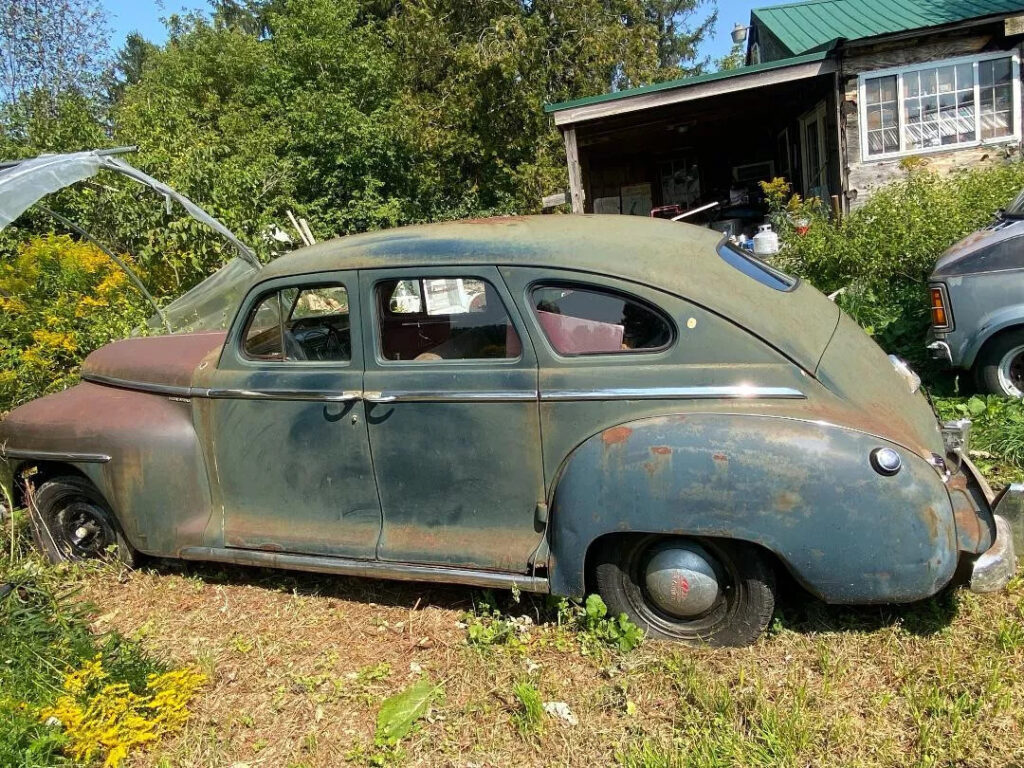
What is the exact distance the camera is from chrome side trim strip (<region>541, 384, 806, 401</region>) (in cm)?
293

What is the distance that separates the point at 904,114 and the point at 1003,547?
11.2 meters

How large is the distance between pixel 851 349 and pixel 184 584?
3.65 metres

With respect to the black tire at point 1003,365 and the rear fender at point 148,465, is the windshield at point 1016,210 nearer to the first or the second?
the black tire at point 1003,365

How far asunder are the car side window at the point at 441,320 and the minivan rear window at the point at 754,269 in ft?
3.53

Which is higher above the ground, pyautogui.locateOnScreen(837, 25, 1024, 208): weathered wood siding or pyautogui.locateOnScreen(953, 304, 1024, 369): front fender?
pyautogui.locateOnScreen(837, 25, 1024, 208): weathered wood siding

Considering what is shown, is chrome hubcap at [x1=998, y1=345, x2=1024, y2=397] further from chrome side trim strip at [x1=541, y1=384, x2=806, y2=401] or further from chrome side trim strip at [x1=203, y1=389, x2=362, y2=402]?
chrome side trim strip at [x1=203, y1=389, x2=362, y2=402]

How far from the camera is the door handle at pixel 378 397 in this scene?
3355 mm

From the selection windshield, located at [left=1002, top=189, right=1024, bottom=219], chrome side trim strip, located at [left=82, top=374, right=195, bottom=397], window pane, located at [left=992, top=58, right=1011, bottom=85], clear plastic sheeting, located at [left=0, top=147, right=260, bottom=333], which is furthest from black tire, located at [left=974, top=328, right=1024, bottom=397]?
window pane, located at [left=992, top=58, right=1011, bottom=85]

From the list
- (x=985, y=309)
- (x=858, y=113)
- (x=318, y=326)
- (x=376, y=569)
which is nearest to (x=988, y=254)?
(x=985, y=309)

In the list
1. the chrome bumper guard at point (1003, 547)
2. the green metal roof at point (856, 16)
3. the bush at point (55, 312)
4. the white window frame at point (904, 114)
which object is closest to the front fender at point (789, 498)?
the chrome bumper guard at point (1003, 547)

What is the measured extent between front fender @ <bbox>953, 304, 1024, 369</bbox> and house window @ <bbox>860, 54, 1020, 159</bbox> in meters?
7.86

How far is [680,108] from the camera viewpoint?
44.3 ft

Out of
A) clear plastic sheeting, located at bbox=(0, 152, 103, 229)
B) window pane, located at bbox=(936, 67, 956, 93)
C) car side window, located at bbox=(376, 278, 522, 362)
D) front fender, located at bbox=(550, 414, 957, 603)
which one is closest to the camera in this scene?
front fender, located at bbox=(550, 414, 957, 603)

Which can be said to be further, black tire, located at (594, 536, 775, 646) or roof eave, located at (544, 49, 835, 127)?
roof eave, located at (544, 49, 835, 127)
